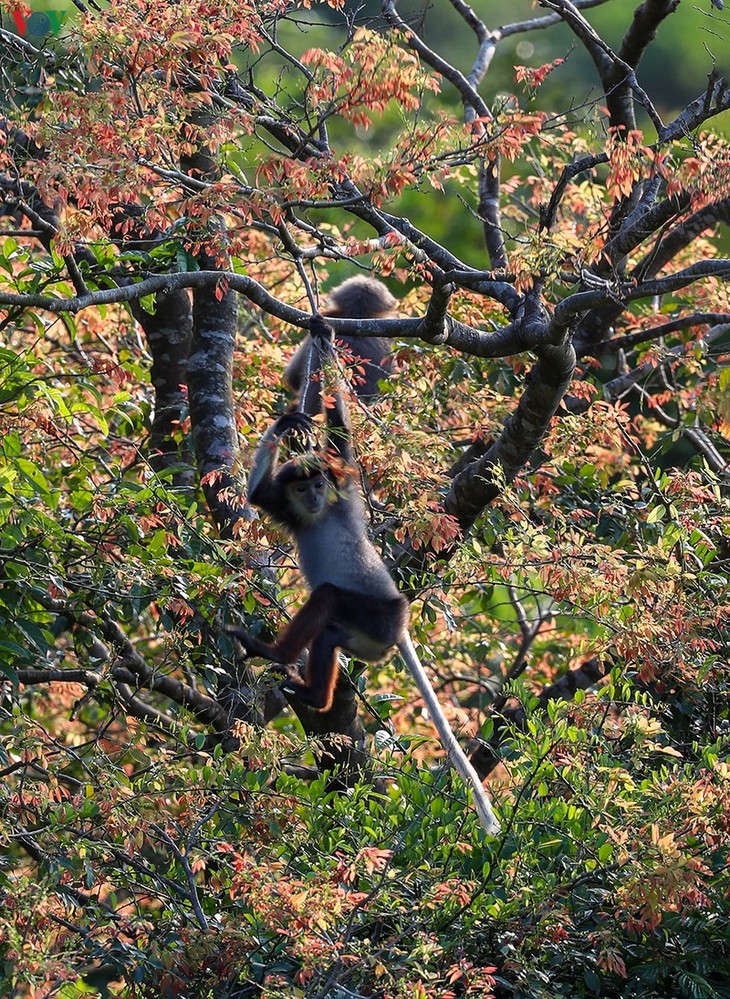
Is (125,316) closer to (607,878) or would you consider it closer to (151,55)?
(151,55)

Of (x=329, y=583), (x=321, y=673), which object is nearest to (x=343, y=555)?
(x=329, y=583)

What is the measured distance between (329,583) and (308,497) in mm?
360

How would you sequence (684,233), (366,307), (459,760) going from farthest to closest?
(366,307) → (684,233) → (459,760)

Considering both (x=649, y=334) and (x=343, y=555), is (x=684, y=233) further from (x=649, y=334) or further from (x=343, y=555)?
(x=343, y=555)

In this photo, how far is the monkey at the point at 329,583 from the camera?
4.58 meters

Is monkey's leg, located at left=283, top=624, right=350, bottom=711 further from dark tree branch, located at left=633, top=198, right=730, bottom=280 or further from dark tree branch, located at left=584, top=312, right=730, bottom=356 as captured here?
dark tree branch, located at left=633, top=198, right=730, bottom=280

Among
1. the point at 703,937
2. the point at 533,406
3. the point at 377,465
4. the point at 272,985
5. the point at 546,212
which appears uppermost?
the point at 546,212

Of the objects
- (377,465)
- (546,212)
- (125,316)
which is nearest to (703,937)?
(377,465)

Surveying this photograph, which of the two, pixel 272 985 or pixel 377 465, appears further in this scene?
pixel 377 465

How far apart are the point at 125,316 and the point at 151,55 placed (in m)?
3.38

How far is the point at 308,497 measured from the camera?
4988 millimetres

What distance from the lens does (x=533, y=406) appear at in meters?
4.82

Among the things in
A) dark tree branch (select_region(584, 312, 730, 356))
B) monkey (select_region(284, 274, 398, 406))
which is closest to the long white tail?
dark tree branch (select_region(584, 312, 730, 356))

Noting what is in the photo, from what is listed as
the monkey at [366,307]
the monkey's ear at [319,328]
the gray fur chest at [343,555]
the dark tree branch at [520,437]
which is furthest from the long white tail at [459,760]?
the monkey at [366,307]
